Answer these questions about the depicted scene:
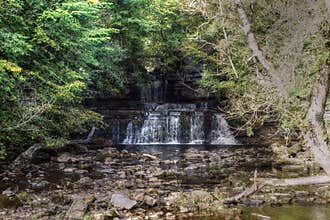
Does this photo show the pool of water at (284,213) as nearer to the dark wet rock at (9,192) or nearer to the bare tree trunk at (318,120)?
the bare tree trunk at (318,120)

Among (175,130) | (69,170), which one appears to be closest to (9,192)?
(69,170)

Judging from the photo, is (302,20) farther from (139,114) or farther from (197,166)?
(139,114)

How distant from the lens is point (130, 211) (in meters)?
8.70

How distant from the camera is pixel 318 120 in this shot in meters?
6.92

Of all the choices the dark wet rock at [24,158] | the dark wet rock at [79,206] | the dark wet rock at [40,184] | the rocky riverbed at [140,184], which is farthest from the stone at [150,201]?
the dark wet rock at [24,158]

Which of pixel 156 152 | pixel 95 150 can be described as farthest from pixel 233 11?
pixel 95 150

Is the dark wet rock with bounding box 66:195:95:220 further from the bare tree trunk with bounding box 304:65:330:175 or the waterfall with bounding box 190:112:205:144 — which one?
the waterfall with bounding box 190:112:205:144

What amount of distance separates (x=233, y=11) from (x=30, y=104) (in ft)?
21.5

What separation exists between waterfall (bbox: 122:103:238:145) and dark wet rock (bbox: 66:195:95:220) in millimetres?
12313

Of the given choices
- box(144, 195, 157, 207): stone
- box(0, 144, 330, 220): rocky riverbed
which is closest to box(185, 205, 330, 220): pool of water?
box(0, 144, 330, 220): rocky riverbed

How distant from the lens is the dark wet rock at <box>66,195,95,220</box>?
8086 millimetres

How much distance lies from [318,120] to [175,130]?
15.3 meters

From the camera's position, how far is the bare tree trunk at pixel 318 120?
22.2 ft

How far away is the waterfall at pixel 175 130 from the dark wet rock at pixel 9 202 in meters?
12.4
